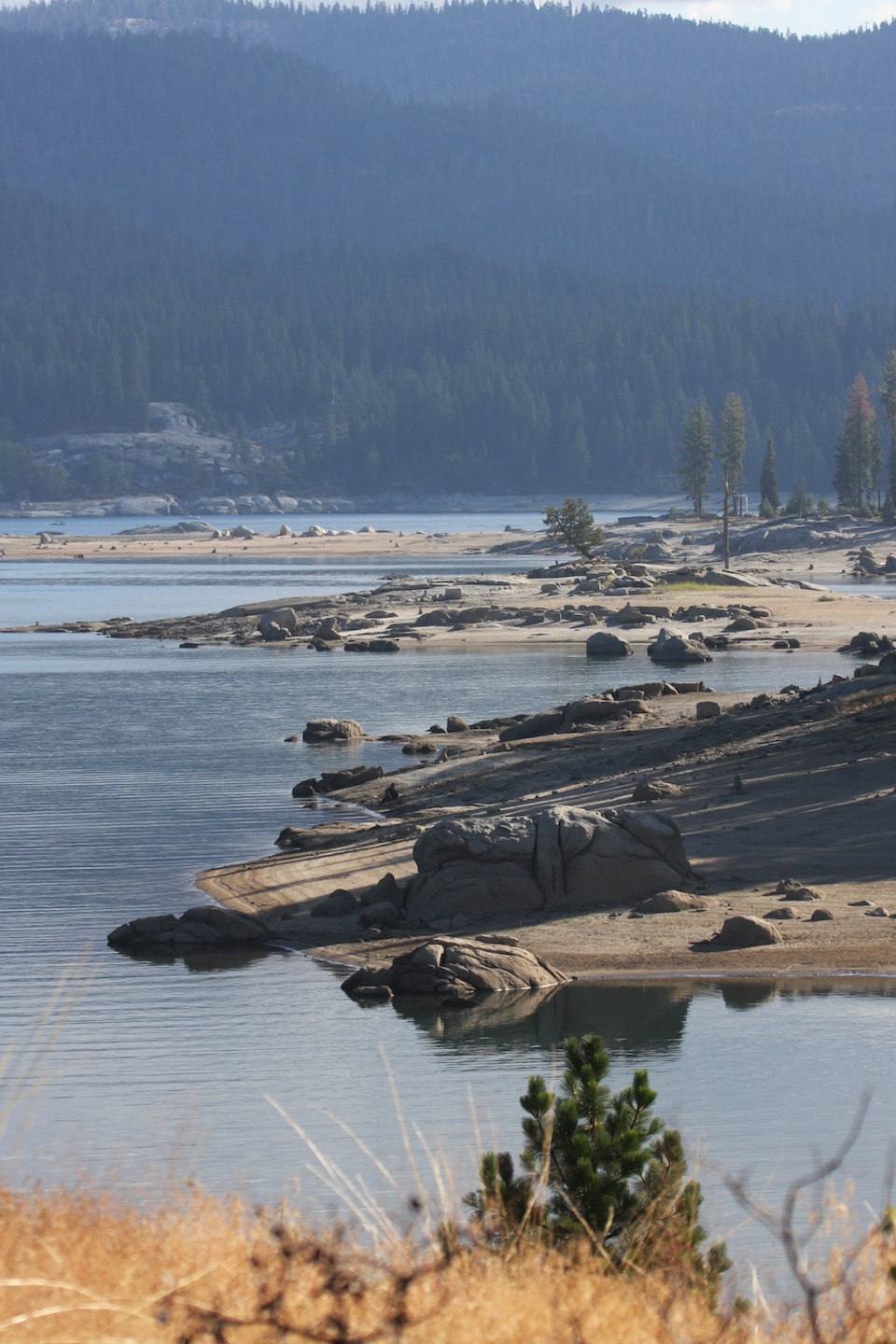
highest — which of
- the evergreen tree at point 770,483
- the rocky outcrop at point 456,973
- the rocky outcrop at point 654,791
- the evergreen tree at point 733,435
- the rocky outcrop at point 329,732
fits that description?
the evergreen tree at point 733,435

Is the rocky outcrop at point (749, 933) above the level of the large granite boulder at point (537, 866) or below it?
below

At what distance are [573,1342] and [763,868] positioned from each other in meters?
16.4

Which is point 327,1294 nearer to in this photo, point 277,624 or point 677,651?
point 677,651

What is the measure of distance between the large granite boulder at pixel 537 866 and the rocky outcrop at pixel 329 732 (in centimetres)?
1789

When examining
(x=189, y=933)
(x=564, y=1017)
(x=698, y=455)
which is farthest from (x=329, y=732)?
(x=698, y=455)

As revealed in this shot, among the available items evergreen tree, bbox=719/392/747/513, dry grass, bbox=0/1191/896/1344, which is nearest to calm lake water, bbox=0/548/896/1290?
dry grass, bbox=0/1191/896/1344

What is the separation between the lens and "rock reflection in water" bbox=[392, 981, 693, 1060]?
16.4 metres

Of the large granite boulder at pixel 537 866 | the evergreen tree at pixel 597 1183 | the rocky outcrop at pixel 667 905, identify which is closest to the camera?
the evergreen tree at pixel 597 1183

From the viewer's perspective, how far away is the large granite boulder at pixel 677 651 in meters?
54.9

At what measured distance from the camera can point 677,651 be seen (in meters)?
55.3

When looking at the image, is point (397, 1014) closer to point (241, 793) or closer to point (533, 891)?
point (533, 891)

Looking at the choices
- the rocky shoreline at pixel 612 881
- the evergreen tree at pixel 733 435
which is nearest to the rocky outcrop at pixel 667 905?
the rocky shoreline at pixel 612 881

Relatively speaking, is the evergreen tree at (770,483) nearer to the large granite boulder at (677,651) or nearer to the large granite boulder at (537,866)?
the large granite boulder at (677,651)

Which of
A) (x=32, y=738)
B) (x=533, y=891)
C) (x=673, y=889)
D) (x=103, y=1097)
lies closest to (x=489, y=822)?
(x=533, y=891)
